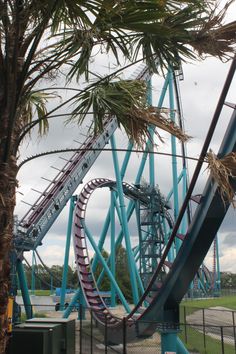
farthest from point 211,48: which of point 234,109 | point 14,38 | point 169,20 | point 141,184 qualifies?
point 141,184

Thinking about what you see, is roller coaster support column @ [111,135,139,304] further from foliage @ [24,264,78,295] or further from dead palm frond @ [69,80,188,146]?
dead palm frond @ [69,80,188,146]

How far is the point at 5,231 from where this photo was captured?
3553 mm

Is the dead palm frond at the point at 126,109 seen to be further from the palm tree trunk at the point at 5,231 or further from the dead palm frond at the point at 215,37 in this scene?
the palm tree trunk at the point at 5,231

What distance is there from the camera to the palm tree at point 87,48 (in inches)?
142

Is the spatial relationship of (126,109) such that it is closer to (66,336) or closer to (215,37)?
(215,37)

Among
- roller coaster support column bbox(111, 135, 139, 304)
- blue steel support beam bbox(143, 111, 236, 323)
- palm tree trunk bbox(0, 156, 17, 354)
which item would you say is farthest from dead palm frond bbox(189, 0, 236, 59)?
roller coaster support column bbox(111, 135, 139, 304)

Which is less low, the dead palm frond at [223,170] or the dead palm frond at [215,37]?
the dead palm frond at [215,37]

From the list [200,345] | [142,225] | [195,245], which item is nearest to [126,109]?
[195,245]

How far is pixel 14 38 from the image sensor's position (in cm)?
372

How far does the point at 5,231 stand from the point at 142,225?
23639 millimetres

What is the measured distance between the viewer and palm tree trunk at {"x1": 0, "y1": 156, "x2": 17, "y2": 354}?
3.51 metres

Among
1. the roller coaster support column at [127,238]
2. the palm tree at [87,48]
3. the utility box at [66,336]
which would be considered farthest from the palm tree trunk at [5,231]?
the roller coaster support column at [127,238]

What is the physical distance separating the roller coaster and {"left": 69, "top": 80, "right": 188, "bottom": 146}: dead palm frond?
17 cm

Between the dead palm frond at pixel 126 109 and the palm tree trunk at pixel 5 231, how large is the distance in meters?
1.22
